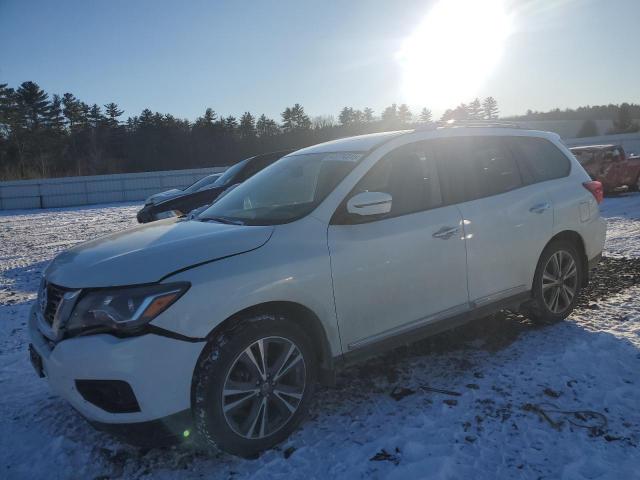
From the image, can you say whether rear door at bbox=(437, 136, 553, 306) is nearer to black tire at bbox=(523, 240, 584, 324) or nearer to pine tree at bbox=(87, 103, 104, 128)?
black tire at bbox=(523, 240, 584, 324)

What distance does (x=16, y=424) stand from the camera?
325cm

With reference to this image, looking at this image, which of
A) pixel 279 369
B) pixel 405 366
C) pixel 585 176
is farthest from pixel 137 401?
pixel 585 176

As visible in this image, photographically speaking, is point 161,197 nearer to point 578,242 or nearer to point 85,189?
point 578,242

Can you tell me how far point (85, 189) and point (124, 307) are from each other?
26982 mm

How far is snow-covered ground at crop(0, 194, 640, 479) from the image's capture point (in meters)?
2.64

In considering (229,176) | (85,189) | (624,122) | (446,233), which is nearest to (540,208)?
(446,233)

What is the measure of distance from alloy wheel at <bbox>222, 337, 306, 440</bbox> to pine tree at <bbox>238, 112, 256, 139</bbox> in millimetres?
60573

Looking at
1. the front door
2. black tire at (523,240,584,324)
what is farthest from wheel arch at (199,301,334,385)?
black tire at (523,240,584,324)

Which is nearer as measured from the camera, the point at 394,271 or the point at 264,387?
the point at 264,387

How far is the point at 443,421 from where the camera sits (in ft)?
9.93

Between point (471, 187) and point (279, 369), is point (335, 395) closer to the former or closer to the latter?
point (279, 369)

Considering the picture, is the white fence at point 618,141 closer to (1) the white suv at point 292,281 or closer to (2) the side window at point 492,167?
(2) the side window at point 492,167

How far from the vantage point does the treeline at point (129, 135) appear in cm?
4734

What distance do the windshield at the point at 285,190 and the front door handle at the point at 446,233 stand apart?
2.55 feet
